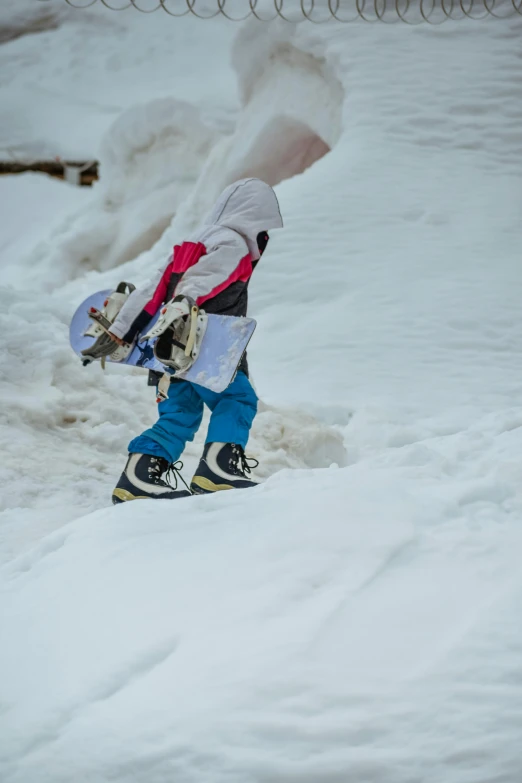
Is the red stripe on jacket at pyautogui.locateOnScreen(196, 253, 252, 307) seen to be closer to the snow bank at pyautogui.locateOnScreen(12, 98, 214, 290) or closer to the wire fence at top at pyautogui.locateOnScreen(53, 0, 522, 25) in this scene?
the wire fence at top at pyautogui.locateOnScreen(53, 0, 522, 25)

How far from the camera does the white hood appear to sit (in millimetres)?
2777

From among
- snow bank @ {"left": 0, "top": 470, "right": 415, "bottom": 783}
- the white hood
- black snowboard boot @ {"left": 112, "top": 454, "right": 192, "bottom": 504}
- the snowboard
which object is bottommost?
snow bank @ {"left": 0, "top": 470, "right": 415, "bottom": 783}

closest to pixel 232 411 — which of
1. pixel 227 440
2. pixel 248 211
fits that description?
pixel 227 440

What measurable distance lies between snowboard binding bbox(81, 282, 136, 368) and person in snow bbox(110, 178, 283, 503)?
4 cm

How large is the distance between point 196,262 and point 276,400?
186 centimetres

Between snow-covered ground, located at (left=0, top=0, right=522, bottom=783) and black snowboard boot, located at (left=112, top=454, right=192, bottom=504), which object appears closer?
snow-covered ground, located at (left=0, top=0, right=522, bottom=783)

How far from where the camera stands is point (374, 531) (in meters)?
1.72

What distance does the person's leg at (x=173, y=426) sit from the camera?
2.62m

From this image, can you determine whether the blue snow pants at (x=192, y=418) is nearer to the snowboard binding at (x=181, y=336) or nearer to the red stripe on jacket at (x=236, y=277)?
the snowboard binding at (x=181, y=336)

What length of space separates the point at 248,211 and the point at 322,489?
1186 millimetres

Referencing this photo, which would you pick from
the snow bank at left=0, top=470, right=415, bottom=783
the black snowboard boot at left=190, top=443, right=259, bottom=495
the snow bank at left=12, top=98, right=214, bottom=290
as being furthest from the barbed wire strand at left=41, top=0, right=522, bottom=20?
the snow bank at left=0, top=470, right=415, bottom=783

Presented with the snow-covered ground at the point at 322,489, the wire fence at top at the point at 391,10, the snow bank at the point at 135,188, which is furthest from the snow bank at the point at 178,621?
the snow bank at the point at 135,188

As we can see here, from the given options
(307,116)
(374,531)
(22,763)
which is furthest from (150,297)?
(307,116)

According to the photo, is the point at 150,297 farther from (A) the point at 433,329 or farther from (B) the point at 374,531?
(A) the point at 433,329
